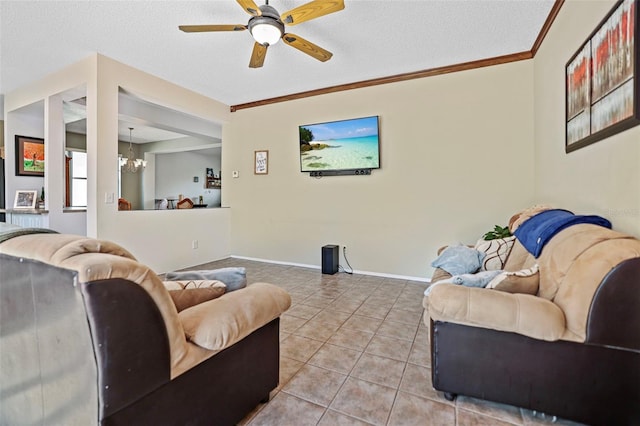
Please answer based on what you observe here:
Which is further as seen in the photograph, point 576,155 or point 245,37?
point 245,37

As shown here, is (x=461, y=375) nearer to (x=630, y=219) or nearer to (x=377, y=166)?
(x=630, y=219)

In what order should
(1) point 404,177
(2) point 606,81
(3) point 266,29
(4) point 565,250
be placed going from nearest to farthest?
(4) point 565,250 → (2) point 606,81 → (3) point 266,29 → (1) point 404,177

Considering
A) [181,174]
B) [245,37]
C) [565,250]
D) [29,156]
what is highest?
[245,37]

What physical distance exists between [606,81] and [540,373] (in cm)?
165

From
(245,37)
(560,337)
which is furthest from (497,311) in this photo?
(245,37)

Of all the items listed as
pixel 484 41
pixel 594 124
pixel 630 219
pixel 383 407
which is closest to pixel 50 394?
pixel 383 407

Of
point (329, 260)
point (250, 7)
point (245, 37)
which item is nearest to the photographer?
point (250, 7)

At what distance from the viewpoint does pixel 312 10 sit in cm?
212

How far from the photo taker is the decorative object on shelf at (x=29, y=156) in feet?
14.4

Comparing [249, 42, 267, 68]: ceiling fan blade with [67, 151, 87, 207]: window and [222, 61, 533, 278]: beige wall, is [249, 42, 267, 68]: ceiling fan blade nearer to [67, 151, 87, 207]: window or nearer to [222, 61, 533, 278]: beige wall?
[222, 61, 533, 278]: beige wall

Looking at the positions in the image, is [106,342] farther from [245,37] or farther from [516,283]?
[245,37]

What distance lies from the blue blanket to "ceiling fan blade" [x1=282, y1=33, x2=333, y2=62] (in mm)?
2192

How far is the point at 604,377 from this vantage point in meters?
1.26

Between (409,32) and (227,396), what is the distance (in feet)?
10.6
